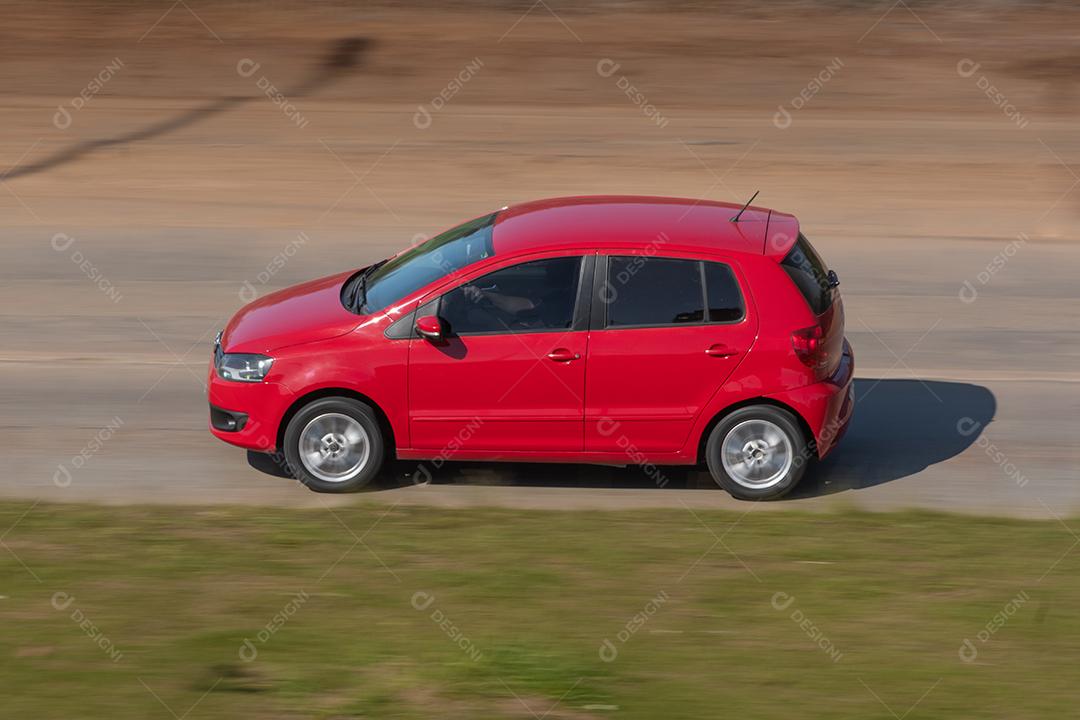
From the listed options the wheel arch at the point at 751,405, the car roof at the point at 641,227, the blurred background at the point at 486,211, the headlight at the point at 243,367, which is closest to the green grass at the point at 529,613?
the blurred background at the point at 486,211

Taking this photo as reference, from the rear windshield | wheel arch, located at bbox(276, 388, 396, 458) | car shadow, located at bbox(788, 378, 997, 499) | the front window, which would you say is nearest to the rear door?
the front window

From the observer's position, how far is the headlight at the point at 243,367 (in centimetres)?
882

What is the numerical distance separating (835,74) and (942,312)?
34.8 ft

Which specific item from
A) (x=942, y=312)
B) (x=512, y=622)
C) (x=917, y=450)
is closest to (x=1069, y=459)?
(x=917, y=450)

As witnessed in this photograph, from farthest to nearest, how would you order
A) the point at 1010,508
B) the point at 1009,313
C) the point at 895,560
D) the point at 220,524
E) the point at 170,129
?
the point at 170,129 → the point at 1009,313 → the point at 1010,508 → the point at 220,524 → the point at 895,560

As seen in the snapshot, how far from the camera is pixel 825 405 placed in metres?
8.77

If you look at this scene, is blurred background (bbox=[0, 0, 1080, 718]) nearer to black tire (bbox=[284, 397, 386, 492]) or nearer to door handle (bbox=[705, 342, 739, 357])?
black tire (bbox=[284, 397, 386, 492])

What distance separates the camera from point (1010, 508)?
888cm

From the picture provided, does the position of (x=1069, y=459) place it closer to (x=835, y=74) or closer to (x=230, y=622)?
(x=230, y=622)

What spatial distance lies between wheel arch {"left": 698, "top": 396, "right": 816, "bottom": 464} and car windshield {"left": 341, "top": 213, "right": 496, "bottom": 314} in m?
1.76

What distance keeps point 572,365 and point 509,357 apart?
0.39m

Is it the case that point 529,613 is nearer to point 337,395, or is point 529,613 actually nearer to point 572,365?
point 572,365

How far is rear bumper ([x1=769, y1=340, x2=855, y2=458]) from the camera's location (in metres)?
8.70

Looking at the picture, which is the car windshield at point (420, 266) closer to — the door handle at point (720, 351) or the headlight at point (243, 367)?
the headlight at point (243, 367)
